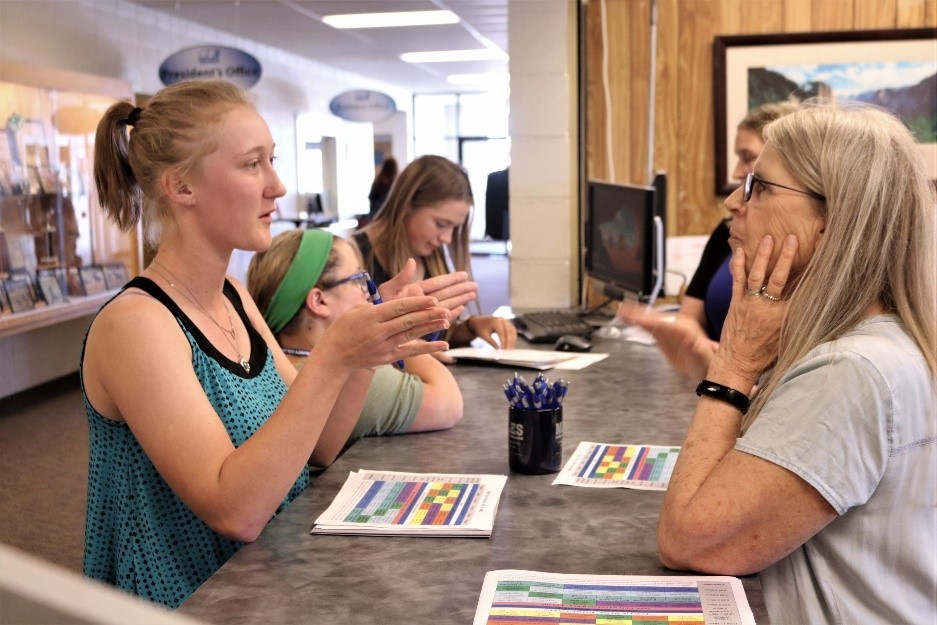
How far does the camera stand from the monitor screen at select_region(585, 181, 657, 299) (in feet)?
11.0

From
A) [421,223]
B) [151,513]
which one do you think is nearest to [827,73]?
[421,223]

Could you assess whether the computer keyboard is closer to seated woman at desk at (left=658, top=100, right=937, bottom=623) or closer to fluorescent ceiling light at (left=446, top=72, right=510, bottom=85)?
seated woman at desk at (left=658, top=100, right=937, bottom=623)

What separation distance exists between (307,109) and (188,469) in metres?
11.1

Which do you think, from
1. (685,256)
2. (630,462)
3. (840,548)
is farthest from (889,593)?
(685,256)

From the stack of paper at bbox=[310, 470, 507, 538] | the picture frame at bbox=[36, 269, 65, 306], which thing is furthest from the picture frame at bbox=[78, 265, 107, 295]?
the stack of paper at bbox=[310, 470, 507, 538]

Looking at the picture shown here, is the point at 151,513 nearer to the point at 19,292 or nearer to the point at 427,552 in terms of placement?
the point at 427,552

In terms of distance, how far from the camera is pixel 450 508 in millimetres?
1522

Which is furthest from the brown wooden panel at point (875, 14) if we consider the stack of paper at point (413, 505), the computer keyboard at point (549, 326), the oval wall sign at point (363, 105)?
the oval wall sign at point (363, 105)

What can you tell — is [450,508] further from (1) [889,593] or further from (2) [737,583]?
(1) [889,593]

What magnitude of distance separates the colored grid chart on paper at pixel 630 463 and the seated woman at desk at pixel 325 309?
388 millimetres

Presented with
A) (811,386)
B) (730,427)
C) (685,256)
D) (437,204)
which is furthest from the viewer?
(685,256)

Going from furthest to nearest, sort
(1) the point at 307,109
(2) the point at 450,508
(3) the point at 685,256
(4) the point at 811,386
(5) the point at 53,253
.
Answer: (1) the point at 307,109 < (5) the point at 53,253 < (3) the point at 685,256 < (2) the point at 450,508 < (4) the point at 811,386

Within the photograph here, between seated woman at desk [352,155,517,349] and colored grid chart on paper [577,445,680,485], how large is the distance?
111 cm

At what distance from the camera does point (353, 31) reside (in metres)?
9.24
